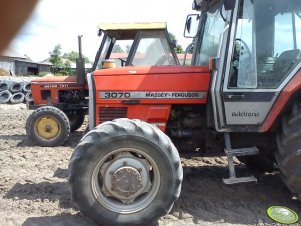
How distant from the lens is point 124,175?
3.43 metres

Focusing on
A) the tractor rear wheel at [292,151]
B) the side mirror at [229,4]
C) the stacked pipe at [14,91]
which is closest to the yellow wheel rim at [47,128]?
the side mirror at [229,4]

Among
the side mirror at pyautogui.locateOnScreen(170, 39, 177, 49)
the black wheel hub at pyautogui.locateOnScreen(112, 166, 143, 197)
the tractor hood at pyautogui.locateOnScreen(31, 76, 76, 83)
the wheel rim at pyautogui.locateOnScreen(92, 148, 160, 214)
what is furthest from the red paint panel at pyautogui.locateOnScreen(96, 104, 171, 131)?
the tractor hood at pyautogui.locateOnScreen(31, 76, 76, 83)

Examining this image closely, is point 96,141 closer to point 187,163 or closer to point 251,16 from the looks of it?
point 251,16

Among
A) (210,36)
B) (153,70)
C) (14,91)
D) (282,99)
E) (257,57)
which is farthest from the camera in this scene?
(14,91)

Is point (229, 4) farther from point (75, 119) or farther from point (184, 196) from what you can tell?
point (75, 119)

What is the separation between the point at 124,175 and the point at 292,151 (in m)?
1.56

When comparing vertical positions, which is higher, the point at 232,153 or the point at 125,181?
the point at 232,153

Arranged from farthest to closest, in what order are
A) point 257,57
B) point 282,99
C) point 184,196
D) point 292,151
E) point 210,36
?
1. point 210,36
2. point 184,196
3. point 257,57
4. point 282,99
5. point 292,151

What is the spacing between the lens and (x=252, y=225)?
11.4 ft

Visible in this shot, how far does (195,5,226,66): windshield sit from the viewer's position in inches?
177

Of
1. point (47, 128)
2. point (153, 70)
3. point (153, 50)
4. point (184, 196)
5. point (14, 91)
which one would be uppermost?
point (153, 50)

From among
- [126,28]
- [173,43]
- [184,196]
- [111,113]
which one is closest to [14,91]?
[126,28]

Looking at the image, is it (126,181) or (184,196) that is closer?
(126,181)

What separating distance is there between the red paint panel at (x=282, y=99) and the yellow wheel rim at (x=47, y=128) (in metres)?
4.40
